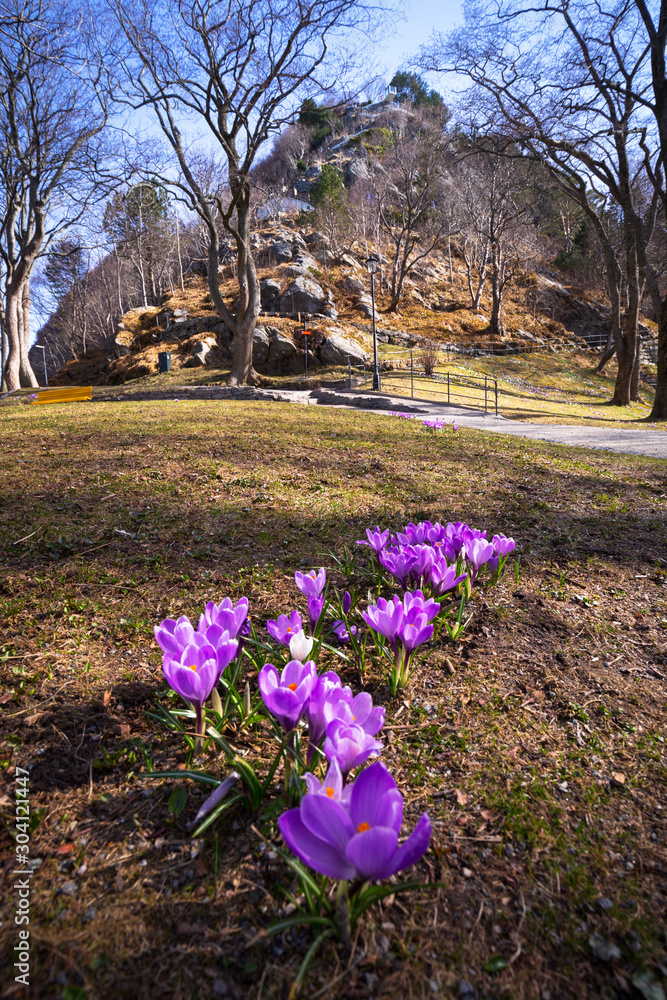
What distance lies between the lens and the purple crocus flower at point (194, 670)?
1.19 meters

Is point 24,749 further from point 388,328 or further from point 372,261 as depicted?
point 388,328

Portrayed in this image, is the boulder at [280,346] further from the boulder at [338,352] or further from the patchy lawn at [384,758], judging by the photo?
the patchy lawn at [384,758]

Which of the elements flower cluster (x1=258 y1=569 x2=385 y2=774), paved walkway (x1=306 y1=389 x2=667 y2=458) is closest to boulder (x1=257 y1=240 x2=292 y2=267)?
paved walkway (x1=306 y1=389 x2=667 y2=458)

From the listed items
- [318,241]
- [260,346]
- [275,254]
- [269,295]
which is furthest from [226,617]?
[318,241]

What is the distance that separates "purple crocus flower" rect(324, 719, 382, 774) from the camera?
1021mm

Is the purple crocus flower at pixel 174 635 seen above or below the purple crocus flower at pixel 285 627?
above

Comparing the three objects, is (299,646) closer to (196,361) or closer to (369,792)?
(369,792)

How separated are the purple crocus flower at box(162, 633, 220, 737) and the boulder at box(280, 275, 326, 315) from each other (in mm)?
33479

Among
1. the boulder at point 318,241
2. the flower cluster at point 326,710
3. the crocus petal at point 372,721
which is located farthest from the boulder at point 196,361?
the crocus petal at point 372,721

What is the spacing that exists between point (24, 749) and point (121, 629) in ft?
2.13

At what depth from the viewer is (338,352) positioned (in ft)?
82.8

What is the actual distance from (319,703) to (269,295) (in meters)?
34.7

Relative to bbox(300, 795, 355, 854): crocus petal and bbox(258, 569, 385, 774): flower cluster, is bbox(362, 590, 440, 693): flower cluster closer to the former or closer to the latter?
bbox(258, 569, 385, 774): flower cluster

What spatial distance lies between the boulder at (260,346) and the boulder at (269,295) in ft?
26.6
